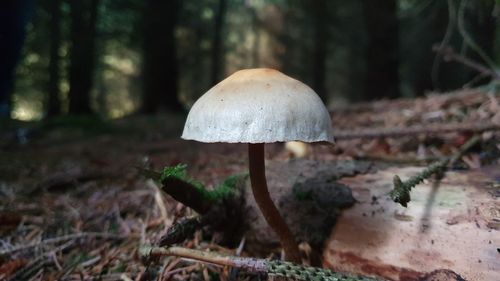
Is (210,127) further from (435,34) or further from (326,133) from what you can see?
(435,34)

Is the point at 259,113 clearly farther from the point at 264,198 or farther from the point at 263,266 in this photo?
the point at 263,266

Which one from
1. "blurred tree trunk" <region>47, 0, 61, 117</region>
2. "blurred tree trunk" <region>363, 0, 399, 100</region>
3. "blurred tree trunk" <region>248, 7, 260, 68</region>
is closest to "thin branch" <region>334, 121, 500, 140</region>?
"blurred tree trunk" <region>363, 0, 399, 100</region>

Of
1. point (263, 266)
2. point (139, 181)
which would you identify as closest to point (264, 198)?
point (263, 266)

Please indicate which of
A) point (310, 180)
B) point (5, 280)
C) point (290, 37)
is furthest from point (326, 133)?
point (290, 37)

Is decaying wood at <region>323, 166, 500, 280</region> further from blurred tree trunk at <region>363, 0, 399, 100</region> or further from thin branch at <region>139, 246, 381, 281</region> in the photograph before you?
blurred tree trunk at <region>363, 0, 399, 100</region>

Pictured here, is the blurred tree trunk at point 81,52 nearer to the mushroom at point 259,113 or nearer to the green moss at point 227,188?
the green moss at point 227,188
